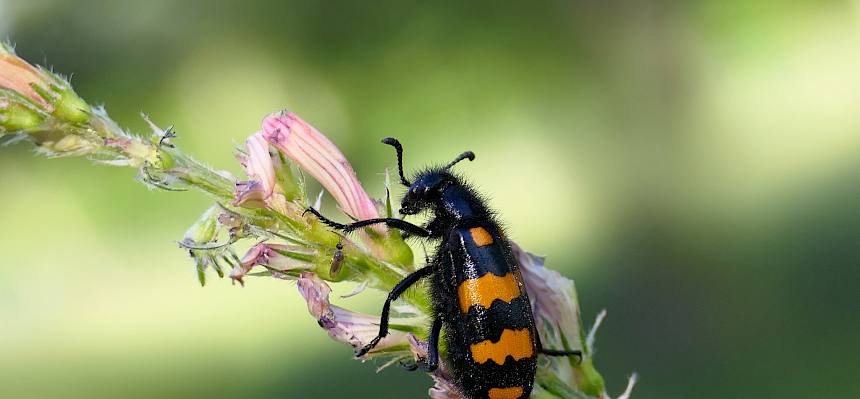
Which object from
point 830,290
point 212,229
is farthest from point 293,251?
point 830,290

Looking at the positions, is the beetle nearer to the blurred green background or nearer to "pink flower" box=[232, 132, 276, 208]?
"pink flower" box=[232, 132, 276, 208]

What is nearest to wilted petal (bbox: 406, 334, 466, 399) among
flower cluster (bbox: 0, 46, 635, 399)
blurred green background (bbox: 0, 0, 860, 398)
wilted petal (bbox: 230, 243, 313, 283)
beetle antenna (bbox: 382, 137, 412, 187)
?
flower cluster (bbox: 0, 46, 635, 399)

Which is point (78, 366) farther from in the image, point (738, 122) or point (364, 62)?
point (738, 122)

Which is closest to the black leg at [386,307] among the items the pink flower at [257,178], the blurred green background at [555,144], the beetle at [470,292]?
the beetle at [470,292]

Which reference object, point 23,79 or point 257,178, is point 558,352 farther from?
point 23,79

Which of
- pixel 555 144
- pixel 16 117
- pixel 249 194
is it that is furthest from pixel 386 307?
pixel 555 144
